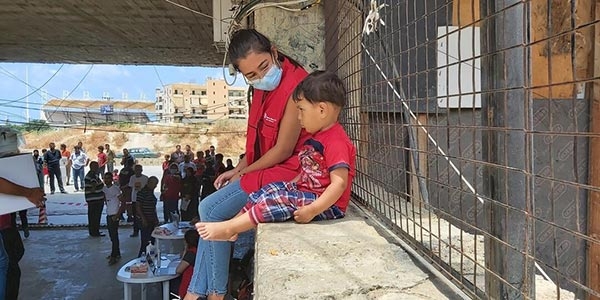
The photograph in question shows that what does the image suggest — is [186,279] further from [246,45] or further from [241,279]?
[246,45]

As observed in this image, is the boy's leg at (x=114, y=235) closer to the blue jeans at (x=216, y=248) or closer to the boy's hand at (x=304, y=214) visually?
the blue jeans at (x=216, y=248)

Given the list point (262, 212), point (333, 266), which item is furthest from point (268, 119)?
point (333, 266)

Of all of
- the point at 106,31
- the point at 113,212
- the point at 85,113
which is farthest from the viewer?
the point at 85,113

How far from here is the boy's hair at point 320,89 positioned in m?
2.07

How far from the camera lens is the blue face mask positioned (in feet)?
7.62

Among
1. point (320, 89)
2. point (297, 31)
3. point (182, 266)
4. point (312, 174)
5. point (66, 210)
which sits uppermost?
point (297, 31)

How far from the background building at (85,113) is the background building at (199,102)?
6.25 feet

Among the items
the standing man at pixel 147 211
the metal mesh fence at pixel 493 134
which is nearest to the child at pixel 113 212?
the standing man at pixel 147 211

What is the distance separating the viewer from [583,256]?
2770 mm

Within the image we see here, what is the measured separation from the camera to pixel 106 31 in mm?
8445

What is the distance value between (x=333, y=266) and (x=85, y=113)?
118 ft

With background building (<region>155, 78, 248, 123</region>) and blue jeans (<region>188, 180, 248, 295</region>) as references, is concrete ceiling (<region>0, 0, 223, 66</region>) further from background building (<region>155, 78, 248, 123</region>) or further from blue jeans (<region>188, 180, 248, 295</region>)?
background building (<region>155, 78, 248, 123</region>)

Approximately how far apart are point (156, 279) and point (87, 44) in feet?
20.3

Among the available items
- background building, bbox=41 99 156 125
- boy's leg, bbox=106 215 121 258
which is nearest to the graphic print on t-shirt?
boy's leg, bbox=106 215 121 258
